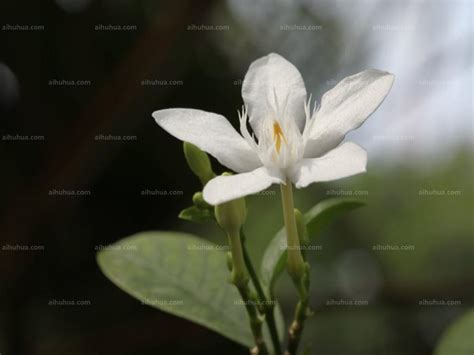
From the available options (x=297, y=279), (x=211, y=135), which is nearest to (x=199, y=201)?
(x=211, y=135)

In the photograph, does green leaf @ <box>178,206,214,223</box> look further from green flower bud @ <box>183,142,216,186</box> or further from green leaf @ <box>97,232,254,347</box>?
green leaf @ <box>97,232,254,347</box>

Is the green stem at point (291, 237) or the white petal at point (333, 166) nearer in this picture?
the white petal at point (333, 166)

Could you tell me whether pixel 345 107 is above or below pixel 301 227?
above

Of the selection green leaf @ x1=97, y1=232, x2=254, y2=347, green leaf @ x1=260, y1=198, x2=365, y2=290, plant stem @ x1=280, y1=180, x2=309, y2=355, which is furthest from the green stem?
green leaf @ x1=97, y1=232, x2=254, y2=347

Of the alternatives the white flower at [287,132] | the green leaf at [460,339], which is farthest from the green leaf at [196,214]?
the green leaf at [460,339]

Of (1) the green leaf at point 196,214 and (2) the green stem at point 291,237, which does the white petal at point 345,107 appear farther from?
(1) the green leaf at point 196,214

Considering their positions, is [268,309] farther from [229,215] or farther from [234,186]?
[234,186]
